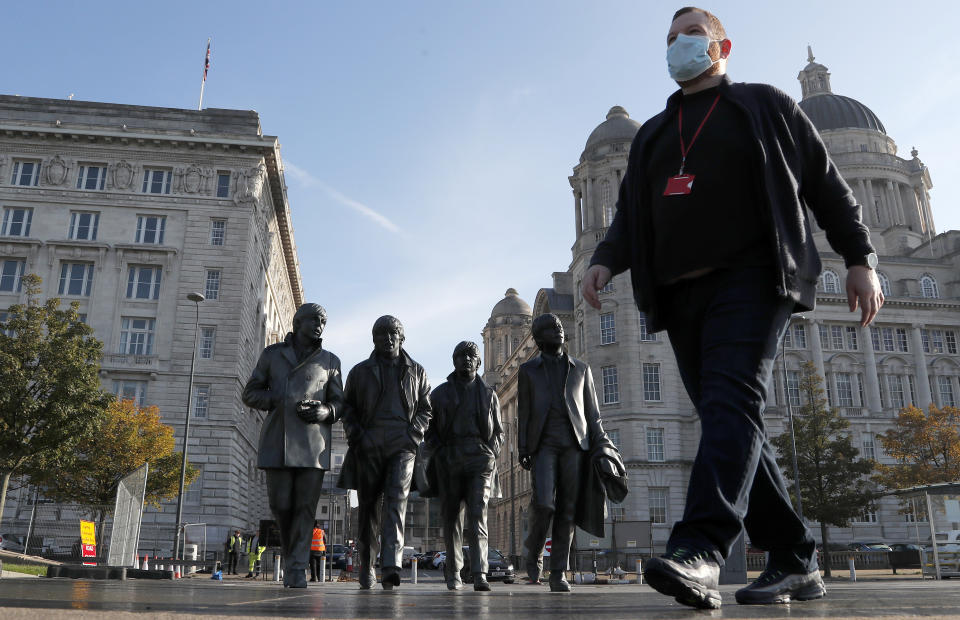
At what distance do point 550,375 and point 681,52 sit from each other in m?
4.41

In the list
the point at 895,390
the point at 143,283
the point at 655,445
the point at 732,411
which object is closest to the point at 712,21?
the point at 732,411

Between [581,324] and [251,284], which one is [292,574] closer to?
[251,284]

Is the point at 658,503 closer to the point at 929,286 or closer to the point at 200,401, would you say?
the point at 200,401

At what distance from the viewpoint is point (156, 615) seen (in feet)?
8.11

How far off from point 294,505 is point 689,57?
16.6 ft

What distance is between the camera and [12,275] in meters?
46.3

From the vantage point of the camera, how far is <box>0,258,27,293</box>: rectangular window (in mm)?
46062

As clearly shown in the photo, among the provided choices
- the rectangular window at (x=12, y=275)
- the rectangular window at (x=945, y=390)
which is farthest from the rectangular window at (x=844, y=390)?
the rectangular window at (x=12, y=275)

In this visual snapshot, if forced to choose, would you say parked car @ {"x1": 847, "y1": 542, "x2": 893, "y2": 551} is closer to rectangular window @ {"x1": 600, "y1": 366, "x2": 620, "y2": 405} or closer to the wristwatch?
rectangular window @ {"x1": 600, "y1": 366, "x2": 620, "y2": 405}

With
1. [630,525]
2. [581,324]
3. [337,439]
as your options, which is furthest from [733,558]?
[337,439]

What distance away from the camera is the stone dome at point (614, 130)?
201ft

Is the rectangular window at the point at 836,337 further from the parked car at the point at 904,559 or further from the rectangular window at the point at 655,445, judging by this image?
the parked car at the point at 904,559

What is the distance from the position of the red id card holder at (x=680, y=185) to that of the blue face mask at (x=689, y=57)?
49 cm

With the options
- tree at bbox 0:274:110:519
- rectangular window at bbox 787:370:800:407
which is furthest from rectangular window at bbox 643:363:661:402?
tree at bbox 0:274:110:519
